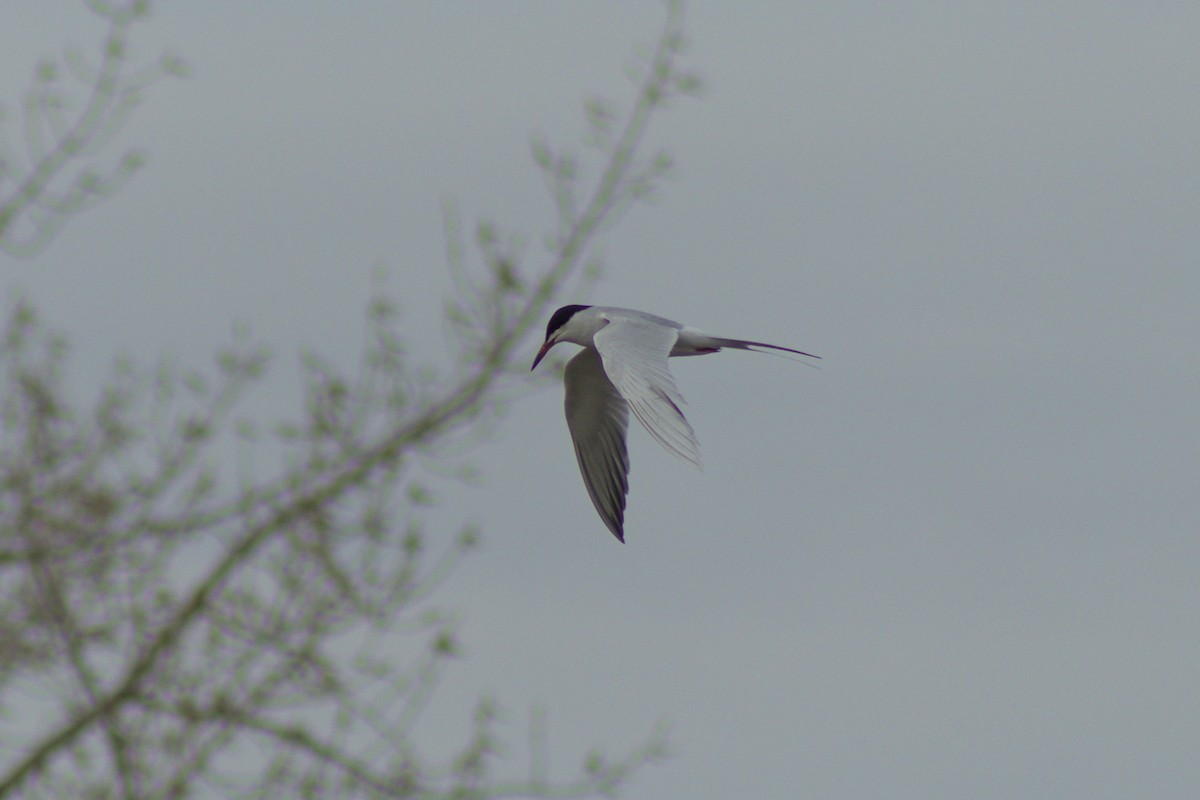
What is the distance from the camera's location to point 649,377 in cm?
693

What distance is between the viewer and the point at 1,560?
963 cm

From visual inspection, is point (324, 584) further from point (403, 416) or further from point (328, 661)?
point (403, 416)

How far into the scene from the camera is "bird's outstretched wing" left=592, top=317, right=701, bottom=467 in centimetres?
634

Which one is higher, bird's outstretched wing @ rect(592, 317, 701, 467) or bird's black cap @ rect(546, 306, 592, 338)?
bird's black cap @ rect(546, 306, 592, 338)

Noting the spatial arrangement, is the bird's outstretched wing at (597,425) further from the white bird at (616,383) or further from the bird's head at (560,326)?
the bird's head at (560,326)

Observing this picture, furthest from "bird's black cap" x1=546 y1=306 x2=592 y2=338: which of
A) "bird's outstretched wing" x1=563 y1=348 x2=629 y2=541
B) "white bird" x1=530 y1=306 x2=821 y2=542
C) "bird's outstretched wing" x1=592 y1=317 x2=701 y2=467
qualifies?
"bird's outstretched wing" x1=592 y1=317 x2=701 y2=467

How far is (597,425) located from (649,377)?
8.76 feet

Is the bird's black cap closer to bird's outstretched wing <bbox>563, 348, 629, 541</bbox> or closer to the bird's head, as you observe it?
the bird's head

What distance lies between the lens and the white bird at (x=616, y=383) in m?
6.62

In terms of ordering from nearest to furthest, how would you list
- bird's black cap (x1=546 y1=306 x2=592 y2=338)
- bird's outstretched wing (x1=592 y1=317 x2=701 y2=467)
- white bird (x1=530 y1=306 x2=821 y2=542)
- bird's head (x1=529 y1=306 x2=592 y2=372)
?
bird's outstretched wing (x1=592 y1=317 x2=701 y2=467)
white bird (x1=530 y1=306 x2=821 y2=542)
bird's head (x1=529 y1=306 x2=592 y2=372)
bird's black cap (x1=546 y1=306 x2=592 y2=338)

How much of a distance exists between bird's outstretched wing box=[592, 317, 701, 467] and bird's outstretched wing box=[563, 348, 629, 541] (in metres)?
1.33

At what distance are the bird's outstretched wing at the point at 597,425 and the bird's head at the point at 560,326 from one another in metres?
0.23

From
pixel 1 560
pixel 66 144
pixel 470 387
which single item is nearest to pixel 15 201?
pixel 66 144

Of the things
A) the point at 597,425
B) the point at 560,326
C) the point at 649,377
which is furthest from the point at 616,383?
the point at 597,425
